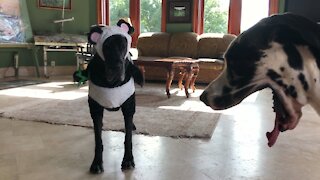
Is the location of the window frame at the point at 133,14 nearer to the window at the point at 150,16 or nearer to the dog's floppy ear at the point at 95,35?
the window at the point at 150,16

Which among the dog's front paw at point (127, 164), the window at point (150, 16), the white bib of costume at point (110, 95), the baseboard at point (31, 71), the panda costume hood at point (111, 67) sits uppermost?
the window at point (150, 16)

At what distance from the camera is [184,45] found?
21.0ft

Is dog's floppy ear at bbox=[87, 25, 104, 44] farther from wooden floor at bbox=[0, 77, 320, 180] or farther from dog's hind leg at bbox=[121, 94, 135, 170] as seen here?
wooden floor at bbox=[0, 77, 320, 180]

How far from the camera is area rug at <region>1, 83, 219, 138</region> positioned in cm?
287

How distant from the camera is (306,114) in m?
3.54

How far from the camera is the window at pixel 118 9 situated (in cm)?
750

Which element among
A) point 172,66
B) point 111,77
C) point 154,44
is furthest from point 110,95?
point 154,44

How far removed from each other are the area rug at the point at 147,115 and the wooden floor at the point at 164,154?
13 centimetres

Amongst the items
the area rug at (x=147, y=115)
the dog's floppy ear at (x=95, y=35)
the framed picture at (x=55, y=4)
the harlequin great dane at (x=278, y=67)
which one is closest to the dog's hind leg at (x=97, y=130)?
the dog's floppy ear at (x=95, y=35)

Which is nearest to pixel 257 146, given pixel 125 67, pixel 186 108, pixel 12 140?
pixel 125 67

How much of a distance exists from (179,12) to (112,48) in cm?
540

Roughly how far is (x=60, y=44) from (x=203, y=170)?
212 inches

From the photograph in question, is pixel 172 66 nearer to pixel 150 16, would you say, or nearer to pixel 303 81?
pixel 150 16

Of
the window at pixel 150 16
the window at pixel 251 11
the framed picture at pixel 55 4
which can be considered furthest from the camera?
the window at pixel 150 16
